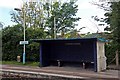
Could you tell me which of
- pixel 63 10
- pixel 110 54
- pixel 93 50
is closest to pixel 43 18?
pixel 63 10

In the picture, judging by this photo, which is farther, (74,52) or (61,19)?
(61,19)

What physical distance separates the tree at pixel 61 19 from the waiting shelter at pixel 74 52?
11.0 meters

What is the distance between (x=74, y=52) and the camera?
1691 cm

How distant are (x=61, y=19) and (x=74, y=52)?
1371 cm

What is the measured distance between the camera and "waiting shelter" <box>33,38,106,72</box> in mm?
15258

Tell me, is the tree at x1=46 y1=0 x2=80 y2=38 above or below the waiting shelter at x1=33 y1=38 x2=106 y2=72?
above

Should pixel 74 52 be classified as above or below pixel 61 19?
below

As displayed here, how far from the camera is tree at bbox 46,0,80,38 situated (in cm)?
2955

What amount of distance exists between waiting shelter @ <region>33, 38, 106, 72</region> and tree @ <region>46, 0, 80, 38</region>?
1103 centimetres

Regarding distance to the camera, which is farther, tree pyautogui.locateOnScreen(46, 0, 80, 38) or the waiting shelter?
tree pyautogui.locateOnScreen(46, 0, 80, 38)

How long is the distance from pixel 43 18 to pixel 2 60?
31.9 feet

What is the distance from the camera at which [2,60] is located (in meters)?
22.8

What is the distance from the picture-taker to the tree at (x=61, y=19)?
29.5 meters

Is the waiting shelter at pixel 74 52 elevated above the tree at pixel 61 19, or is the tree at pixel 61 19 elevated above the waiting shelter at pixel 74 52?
the tree at pixel 61 19
